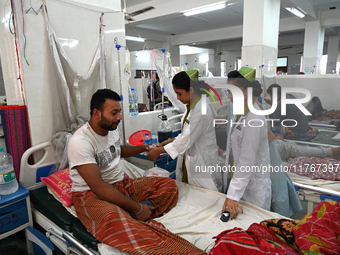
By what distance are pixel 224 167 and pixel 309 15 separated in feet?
23.7

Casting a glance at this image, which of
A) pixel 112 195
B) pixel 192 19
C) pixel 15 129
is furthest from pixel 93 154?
pixel 192 19

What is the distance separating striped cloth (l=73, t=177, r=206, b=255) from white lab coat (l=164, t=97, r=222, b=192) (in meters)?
0.39

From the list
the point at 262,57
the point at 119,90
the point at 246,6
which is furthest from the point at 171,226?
the point at 246,6

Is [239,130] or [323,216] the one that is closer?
[323,216]

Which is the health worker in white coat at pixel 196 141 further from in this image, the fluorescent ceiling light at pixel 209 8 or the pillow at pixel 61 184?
the fluorescent ceiling light at pixel 209 8

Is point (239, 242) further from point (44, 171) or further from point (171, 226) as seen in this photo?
point (44, 171)

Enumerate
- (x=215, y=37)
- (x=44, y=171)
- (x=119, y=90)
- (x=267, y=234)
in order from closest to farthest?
(x=267, y=234) → (x=44, y=171) → (x=119, y=90) → (x=215, y=37)

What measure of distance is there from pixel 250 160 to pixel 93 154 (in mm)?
1097

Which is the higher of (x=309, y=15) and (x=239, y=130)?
(x=309, y=15)

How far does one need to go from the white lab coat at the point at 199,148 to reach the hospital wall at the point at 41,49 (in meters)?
1.26

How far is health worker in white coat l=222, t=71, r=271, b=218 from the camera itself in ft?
5.53

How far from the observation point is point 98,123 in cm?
181

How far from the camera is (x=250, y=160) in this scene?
1.67 metres

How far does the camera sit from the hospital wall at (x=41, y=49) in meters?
2.19
